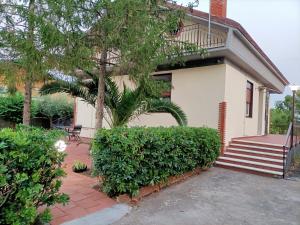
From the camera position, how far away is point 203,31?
10.1 m

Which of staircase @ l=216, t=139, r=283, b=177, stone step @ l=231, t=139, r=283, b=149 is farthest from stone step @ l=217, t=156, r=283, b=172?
stone step @ l=231, t=139, r=283, b=149

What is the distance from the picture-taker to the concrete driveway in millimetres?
4355

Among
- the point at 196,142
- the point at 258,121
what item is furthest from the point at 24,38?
the point at 258,121

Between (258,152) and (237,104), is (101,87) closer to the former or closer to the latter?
(258,152)

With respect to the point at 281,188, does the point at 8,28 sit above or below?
above

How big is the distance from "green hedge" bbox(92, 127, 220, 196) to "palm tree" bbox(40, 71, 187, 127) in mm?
1267

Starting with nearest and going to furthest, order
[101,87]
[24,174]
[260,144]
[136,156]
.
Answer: [24,174] → [136,156] → [101,87] → [260,144]

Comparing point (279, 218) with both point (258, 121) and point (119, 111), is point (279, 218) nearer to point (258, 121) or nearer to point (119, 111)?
point (119, 111)

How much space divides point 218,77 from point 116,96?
4.29 meters

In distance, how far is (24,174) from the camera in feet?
10.3

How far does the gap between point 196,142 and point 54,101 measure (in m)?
14.0

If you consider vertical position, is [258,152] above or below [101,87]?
below

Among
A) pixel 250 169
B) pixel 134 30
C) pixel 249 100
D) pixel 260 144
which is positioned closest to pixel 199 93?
pixel 260 144

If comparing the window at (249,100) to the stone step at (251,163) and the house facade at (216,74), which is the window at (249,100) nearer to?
the house facade at (216,74)
